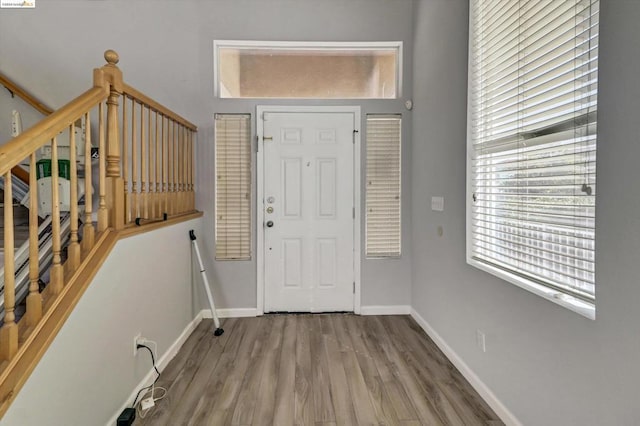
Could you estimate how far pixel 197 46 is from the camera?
3.07 meters

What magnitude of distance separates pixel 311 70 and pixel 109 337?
2758 millimetres

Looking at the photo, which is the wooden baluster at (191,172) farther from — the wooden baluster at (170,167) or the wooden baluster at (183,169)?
the wooden baluster at (170,167)

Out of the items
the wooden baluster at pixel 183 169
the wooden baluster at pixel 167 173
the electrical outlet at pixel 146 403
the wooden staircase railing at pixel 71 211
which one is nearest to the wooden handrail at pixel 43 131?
the wooden staircase railing at pixel 71 211

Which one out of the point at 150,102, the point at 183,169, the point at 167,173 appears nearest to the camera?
the point at 150,102

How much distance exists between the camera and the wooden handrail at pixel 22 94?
286 cm

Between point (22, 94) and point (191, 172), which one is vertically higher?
point (22, 94)

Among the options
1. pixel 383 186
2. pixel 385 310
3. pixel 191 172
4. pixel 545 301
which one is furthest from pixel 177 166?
pixel 545 301

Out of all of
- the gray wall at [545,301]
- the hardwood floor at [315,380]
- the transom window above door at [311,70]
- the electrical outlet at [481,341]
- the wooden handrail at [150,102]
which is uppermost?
the transom window above door at [311,70]

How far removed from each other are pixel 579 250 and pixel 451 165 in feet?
3.79

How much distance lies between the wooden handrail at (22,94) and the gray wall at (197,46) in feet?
0.28

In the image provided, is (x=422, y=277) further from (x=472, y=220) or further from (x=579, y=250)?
(x=579, y=250)

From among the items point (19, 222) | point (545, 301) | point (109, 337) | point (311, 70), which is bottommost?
point (109, 337)

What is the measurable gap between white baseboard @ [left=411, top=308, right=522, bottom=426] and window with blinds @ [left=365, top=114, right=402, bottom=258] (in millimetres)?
824

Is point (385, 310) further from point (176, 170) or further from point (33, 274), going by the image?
point (33, 274)
